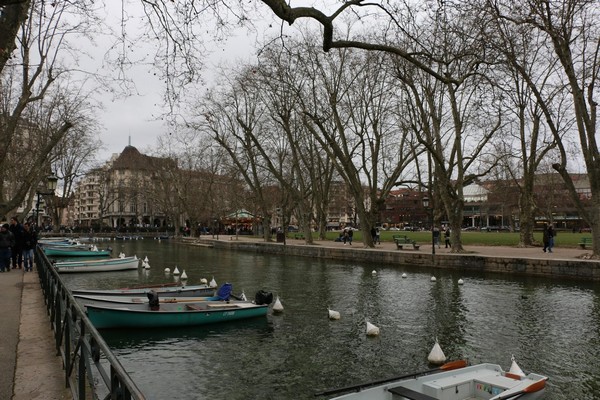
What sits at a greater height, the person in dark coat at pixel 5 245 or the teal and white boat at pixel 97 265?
the person in dark coat at pixel 5 245

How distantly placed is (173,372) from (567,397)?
6970mm

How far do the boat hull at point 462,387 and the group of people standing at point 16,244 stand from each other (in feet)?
53.4

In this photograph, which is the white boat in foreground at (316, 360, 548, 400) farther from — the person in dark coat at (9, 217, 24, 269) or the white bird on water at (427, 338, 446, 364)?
the person in dark coat at (9, 217, 24, 269)

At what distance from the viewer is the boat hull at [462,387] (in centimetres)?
595

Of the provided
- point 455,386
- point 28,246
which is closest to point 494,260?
point 455,386

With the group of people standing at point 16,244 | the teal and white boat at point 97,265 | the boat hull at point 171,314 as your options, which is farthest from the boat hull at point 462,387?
the teal and white boat at point 97,265

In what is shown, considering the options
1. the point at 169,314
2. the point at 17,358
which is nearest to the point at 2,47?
the point at 17,358

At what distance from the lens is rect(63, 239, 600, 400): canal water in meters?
8.52

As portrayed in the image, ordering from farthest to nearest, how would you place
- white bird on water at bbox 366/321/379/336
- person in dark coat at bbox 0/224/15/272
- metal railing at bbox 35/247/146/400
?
person in dark coat at bbox 0/224/15/272
white bird on water at bbox 366/321/379/336
metal railing at bbox 35/247/146/400

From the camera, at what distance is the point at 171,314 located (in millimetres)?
11797

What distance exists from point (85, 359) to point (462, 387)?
4.87m

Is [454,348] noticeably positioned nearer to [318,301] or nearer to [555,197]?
[318,301]

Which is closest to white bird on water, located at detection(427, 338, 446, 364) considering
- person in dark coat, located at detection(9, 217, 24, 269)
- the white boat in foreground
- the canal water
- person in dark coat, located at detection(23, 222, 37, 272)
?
the canal water

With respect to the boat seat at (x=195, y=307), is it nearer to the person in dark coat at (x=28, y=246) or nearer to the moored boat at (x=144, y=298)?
the moored boat at (x=144, y=298)
